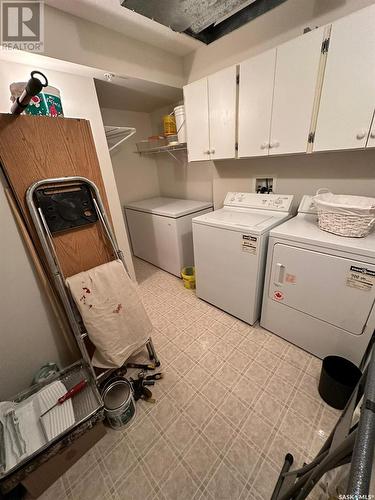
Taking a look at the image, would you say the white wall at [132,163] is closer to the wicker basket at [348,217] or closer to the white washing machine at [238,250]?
the white washing machine at [238,250]

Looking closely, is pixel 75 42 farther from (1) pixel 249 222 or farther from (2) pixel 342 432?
(2) pixel 342 432

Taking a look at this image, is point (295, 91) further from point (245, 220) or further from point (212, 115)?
point (245, 220)

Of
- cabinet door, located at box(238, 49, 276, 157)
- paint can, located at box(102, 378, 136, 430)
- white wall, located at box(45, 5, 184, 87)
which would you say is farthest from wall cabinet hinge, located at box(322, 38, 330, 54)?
paint can, located at box(102, 378, 136, 430)

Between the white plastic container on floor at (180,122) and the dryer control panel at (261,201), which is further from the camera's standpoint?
the white plastic container on floor at (180,122)

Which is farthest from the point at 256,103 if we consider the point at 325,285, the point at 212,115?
the point at 325,285

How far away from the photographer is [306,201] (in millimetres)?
1787

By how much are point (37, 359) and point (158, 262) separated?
1.83 meters

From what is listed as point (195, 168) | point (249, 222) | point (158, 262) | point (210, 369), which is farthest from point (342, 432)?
point (195, 168)

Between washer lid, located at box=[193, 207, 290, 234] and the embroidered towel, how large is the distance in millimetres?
876

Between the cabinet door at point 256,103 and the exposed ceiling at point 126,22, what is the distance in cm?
89

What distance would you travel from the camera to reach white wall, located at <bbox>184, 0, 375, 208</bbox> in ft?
4.92

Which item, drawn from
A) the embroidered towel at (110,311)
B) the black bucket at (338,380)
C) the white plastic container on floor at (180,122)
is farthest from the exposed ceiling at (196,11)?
the black bucket at (338,380)

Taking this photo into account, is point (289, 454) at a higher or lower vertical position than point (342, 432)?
lower

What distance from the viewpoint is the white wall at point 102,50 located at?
1488 millimetres
